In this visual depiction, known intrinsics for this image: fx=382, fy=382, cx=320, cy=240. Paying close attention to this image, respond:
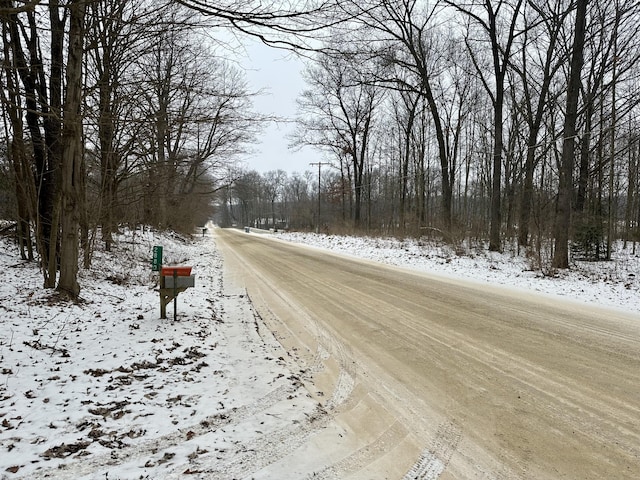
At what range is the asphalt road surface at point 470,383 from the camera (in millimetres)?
2662

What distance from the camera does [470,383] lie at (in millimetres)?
3865

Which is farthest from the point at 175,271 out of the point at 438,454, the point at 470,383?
the point at 438,454

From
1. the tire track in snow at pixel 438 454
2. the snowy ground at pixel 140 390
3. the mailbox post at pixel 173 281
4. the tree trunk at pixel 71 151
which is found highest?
the tree trunk at pixel 71 151

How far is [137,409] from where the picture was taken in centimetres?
328

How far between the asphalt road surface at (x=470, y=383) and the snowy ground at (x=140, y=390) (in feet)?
1.36

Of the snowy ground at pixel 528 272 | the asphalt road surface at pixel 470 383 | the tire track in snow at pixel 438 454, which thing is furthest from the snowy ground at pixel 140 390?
the snowy ground at pixel 528 272

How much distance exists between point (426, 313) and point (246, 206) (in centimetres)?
9304

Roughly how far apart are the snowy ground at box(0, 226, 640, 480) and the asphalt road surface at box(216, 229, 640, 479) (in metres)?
0.41

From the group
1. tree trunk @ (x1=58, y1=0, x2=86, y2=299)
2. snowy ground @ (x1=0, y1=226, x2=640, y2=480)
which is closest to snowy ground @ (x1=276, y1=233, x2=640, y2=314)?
snowy ground @ (x1=0, y1=226, x2=640, y2=480)

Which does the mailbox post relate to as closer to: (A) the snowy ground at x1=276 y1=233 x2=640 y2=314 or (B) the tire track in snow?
(B) the tire track in snow

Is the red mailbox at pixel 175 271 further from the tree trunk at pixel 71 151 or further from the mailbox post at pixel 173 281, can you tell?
the tree trunk at pixel 71 151

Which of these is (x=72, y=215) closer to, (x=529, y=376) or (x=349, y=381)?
(x=349, y=381)

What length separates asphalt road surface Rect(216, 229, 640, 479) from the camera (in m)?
2.66

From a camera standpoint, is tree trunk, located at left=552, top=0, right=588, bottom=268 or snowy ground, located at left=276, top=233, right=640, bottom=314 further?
tree trunk, located at left=552, top=0, right=588, bottom=268
